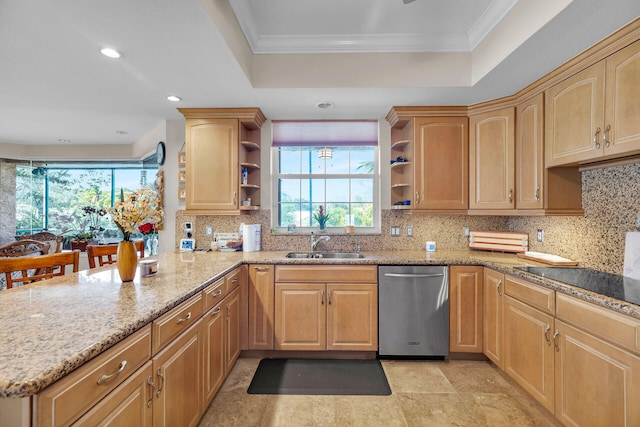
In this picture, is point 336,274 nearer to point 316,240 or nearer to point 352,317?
point 352,317

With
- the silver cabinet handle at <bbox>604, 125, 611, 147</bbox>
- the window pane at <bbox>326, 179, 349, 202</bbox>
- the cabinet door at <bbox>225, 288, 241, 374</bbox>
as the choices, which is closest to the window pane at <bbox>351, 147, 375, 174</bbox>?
the window pane at <bbox>326, 179, 349, 202</bbox>

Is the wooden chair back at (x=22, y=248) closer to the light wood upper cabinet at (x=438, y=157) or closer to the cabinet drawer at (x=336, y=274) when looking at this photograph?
the cabinet drawer at (x=336, y=274)

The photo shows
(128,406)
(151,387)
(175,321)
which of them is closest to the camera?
(128,406)

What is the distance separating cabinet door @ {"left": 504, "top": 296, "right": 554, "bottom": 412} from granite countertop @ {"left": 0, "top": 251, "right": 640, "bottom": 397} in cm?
25

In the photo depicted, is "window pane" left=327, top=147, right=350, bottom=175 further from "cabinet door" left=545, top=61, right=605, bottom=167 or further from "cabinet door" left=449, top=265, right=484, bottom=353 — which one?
"cabinet door" left=545, top=61, right=605, bottom=167

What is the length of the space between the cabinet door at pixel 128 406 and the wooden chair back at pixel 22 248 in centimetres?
244

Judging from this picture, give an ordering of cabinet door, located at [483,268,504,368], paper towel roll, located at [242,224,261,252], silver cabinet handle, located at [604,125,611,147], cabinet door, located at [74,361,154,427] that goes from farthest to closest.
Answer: paper towel roll, located at [242,224,261,252] → cabinet door, located at [483,268,504,368] → silver cabinet handle, located at [604,125,611,147] → cabinet door, located at [74,361,154,427]

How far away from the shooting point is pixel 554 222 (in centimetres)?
256

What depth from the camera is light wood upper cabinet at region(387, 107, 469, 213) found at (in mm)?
2928

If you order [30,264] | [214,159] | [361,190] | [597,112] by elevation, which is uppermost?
[597,112]

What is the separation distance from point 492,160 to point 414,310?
1.53 m

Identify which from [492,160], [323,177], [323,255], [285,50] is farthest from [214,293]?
[492,160]

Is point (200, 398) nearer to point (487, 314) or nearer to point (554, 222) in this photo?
point (487, 314)

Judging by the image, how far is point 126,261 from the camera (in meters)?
1.71
